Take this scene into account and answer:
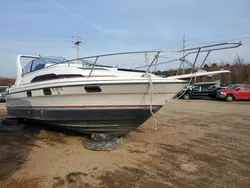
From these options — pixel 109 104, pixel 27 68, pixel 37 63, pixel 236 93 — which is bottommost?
pixel 236 93

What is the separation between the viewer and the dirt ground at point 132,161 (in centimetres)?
379

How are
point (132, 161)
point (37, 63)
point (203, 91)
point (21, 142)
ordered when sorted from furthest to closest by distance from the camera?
1. point (203, 91)
2. point (37, 63)
3. point (21, 142)
4. point (132, 161)

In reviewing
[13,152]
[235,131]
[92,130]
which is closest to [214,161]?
[92,130]

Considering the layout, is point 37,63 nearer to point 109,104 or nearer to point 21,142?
point 21,142

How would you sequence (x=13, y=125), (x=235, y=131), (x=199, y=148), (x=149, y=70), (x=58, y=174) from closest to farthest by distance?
(x=58, y=174), (x=149, y=70), (x=199, y=148), (x=235, y=131), (x=13, y=125)

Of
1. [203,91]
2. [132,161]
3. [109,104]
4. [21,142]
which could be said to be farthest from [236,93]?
[21,142]

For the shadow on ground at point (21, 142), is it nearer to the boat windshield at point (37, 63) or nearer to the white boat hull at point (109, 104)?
the white boat hull at point (109, 104)

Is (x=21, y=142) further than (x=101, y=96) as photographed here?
Yes

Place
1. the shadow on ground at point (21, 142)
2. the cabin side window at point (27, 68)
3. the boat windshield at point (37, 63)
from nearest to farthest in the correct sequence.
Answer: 1. the shadow on ground at point (21, 142)
2. the boat windshield at point (37, 63)
3. the cabin side window at point (27, 68)

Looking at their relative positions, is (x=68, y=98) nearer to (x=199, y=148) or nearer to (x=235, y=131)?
(x=199, y=148)

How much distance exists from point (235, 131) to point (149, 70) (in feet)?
12.9

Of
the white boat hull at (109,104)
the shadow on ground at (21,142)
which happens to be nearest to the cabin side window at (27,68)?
the shadow on ground at (21,142)

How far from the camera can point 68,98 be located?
5.45 metres

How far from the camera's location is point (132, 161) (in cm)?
471
